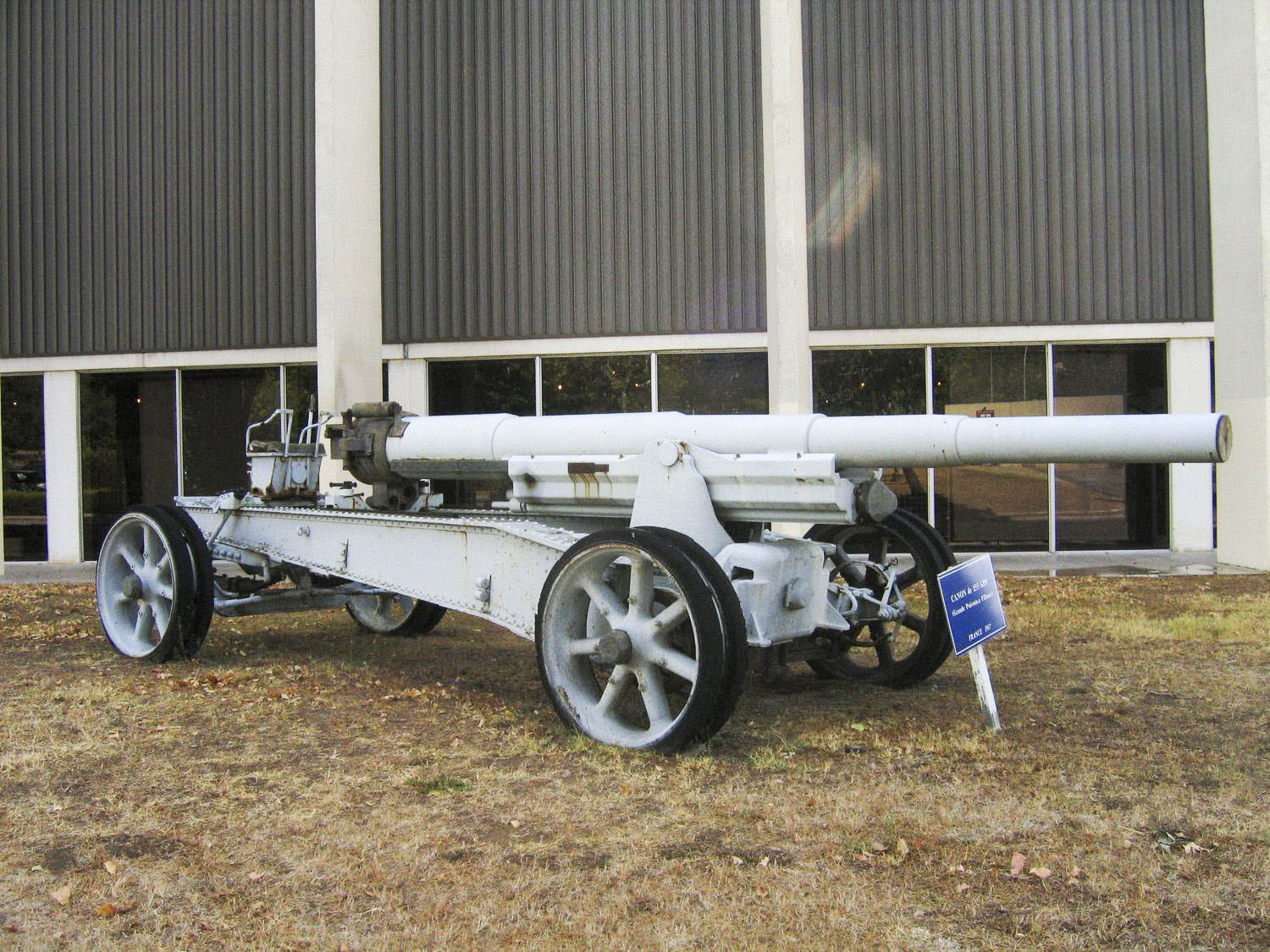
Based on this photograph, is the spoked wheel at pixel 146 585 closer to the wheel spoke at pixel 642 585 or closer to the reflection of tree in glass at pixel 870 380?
the wheel spoke at pixel 642 585

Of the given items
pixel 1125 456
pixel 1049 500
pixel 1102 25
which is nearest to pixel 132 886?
pixel 1125 456

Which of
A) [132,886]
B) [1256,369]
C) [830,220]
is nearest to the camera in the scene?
[132,886]

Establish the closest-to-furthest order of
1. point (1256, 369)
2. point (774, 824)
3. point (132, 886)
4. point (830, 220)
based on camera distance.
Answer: point (132, 886), point (774, 824), point (1256, 369), point (830, 220)

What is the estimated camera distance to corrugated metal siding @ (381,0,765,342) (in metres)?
13.8

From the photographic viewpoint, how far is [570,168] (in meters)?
14.0

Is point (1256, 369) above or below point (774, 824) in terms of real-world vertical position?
above

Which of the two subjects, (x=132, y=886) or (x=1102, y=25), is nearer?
(x=132, y=886)

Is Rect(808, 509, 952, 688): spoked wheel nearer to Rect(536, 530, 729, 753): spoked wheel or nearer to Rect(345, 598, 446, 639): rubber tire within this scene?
Rect(536, 530, 729, 753): spoked wheel

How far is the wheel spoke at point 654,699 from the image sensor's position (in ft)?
16.4

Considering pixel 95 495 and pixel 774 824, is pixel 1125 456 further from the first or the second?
pixel 95 495

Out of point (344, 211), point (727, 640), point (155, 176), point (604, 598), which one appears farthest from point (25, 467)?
point (727, 640)

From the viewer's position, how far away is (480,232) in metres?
14.1

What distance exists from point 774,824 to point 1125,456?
2.09 m

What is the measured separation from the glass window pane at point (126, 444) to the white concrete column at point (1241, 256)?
457 inches
